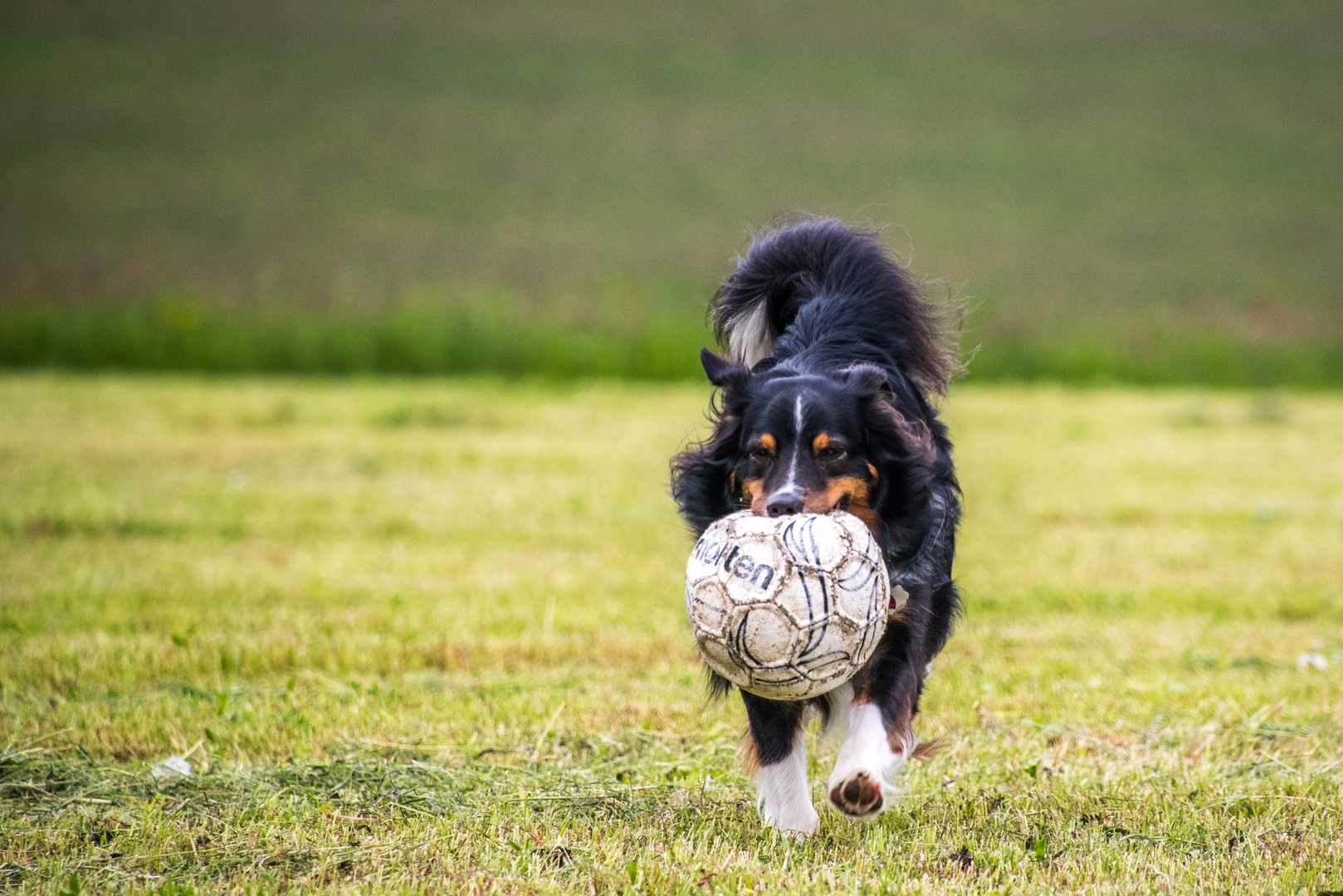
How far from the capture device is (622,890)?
2.89 metres

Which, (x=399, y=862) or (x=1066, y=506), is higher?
(x=399, y=862)

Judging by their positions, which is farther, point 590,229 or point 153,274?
point 590,229

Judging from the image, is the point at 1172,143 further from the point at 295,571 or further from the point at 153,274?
the point at 295,571

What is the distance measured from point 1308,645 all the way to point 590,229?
20910mm

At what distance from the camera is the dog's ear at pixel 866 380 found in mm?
3598

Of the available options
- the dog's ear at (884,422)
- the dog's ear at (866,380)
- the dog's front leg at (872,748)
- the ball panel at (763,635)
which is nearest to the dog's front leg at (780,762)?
the dog's front leg at (872,748)

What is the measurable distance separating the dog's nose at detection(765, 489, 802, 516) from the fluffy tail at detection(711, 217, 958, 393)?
1.29 metres

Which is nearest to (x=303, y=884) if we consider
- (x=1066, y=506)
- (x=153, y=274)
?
(x=1066, y=506)

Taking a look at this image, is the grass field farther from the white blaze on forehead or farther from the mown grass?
the mown grass

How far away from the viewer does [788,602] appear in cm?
302

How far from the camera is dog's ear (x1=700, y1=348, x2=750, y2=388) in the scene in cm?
375

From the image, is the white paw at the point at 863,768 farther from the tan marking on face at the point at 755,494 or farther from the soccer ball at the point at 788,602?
the tan marking on face at the point at 755,494

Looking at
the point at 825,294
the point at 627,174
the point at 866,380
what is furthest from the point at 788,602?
the point at 627,174

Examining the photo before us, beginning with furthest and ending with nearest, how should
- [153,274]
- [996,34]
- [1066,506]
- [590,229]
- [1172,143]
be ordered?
[996,34] < [1172,143] < [590,229] < [153,274] < [1066,506]
